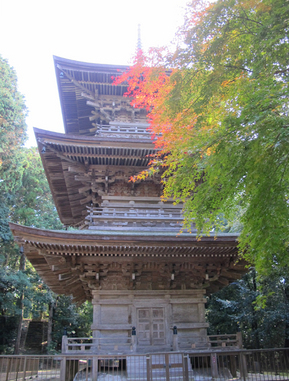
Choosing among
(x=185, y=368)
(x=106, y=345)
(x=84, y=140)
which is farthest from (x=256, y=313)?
(x=84, y=140)

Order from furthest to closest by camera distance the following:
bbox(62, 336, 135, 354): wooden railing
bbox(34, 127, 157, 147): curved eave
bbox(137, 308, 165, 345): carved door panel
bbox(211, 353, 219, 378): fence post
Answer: bbox(34, 127, 157, 147): curved eave
bbox(137, 308, 165, 345): carved door panel
bbox(62, 336, 135, 354): wooden railing
bbox(211, 353, 219, 378): fence post

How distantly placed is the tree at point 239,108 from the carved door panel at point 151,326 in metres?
5.43

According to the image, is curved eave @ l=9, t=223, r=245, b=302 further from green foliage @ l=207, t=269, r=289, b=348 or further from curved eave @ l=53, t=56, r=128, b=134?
curved eave @ l=53, t=56, r=128, b=134

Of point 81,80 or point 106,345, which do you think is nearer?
point 106,345

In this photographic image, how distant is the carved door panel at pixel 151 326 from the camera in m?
9.70

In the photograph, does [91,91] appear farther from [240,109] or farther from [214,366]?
[214,366]

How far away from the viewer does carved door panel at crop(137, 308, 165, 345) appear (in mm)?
9703

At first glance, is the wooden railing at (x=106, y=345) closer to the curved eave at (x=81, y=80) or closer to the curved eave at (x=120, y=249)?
the curved eave at (x=120, y=249)

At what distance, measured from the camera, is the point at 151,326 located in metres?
9.89

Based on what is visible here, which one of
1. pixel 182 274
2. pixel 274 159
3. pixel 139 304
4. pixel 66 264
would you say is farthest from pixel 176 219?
pixel 274 159

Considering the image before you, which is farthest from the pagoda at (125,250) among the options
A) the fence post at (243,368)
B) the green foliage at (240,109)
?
the green foliage at (240,109)

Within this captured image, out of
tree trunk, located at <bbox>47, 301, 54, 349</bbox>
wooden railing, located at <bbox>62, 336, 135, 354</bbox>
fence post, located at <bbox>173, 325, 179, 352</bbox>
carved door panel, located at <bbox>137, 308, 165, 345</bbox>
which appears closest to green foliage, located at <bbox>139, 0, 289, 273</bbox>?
fence post, located at <bbox>173, 325, 179, 352</bbox>

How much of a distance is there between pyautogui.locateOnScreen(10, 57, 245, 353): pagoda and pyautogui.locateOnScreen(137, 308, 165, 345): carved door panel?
31 mm

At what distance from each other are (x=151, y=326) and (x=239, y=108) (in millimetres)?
7956
